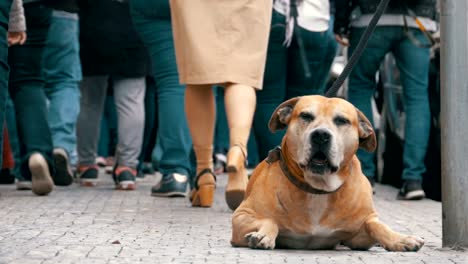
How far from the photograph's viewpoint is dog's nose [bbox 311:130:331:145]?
16.6 ft

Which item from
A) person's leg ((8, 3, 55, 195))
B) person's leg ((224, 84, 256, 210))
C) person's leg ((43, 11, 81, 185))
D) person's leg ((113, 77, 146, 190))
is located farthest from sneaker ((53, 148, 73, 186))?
person's leg ((224, 84, 256, 210))

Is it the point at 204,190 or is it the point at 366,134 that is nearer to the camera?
the point at 366,134

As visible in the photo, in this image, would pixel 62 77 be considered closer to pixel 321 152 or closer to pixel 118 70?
pixel 118 70

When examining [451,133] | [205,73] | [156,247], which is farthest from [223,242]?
[205,73]

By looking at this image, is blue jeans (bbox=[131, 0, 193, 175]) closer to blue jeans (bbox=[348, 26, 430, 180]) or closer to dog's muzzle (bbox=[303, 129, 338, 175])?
blue jeans (bbox=[348, 26, 430, 180])

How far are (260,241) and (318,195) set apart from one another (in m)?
0.32

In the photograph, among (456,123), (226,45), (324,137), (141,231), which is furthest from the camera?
(226,45)

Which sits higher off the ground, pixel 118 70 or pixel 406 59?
pixel 406 59

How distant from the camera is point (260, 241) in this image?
514 cm

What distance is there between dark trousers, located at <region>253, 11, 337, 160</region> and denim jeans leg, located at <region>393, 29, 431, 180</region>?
757 millimetres

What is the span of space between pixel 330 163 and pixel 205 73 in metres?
2.30

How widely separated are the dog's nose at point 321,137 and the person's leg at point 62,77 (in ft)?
16.5

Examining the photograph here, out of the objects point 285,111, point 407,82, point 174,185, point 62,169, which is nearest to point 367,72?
point 407,82

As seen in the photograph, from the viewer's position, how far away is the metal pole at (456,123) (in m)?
5.31
